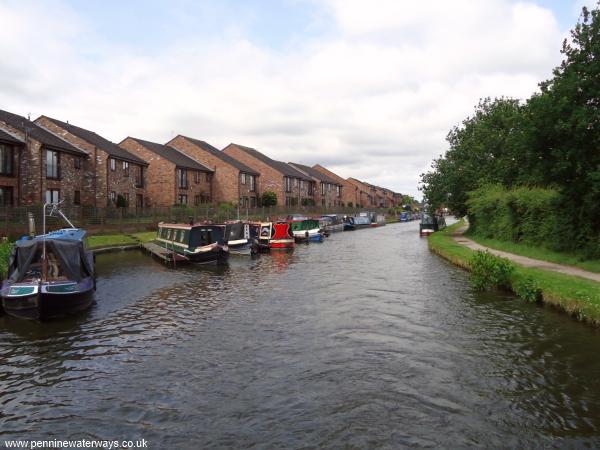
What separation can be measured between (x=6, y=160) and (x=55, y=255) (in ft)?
83.3

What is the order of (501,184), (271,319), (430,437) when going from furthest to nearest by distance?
1. (501,184)
2. (271,319)
3. (430,437)

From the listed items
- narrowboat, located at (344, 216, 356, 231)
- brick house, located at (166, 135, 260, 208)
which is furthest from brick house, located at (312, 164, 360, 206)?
brick house, located at (166, 135, 260, 208)

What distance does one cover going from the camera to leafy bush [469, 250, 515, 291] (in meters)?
16.9

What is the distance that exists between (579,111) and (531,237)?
9825 mm

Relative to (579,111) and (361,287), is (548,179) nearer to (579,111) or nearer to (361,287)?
(579,111)

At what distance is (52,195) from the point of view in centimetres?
3838

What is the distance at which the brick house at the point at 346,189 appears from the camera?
109 meters

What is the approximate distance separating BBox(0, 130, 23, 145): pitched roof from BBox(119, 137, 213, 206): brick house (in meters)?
19.7

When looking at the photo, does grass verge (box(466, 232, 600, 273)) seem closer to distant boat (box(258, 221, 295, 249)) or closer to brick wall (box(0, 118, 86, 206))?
distant boat (box(258, 221, 295, 249))

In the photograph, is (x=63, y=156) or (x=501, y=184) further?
(x=63, y=156)

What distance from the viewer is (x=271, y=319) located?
1340 centimetres

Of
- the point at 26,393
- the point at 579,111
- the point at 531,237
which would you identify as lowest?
the point at 26,393

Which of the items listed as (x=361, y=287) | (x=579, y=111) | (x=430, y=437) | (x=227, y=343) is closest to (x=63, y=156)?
(x=361, y=287)

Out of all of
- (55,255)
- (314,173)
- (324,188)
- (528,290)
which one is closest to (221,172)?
(324,188)
